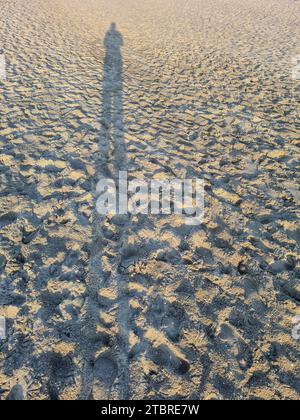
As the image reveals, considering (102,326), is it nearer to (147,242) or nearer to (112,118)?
(147,242)

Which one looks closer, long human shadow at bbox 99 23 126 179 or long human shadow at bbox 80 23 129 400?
long human shadow at bbox 80 23 129 400

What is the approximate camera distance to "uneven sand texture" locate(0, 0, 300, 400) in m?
3.03

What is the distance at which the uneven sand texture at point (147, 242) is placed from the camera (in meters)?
3.03

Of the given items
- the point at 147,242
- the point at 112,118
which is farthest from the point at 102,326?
the point at 112,118

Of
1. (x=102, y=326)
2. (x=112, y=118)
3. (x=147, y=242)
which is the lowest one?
(x=102, y=326)

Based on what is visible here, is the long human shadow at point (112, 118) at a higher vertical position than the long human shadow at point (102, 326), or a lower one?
higher

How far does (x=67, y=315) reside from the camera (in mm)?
3363

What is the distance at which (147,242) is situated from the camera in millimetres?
4164

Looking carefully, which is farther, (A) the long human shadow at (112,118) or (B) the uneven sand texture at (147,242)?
(A) the long human shadow at (112,118)

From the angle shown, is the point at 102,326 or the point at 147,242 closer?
the point at 102,326

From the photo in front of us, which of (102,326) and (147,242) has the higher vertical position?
(147,242)

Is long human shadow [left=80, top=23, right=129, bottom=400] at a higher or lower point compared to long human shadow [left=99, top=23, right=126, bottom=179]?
lower
